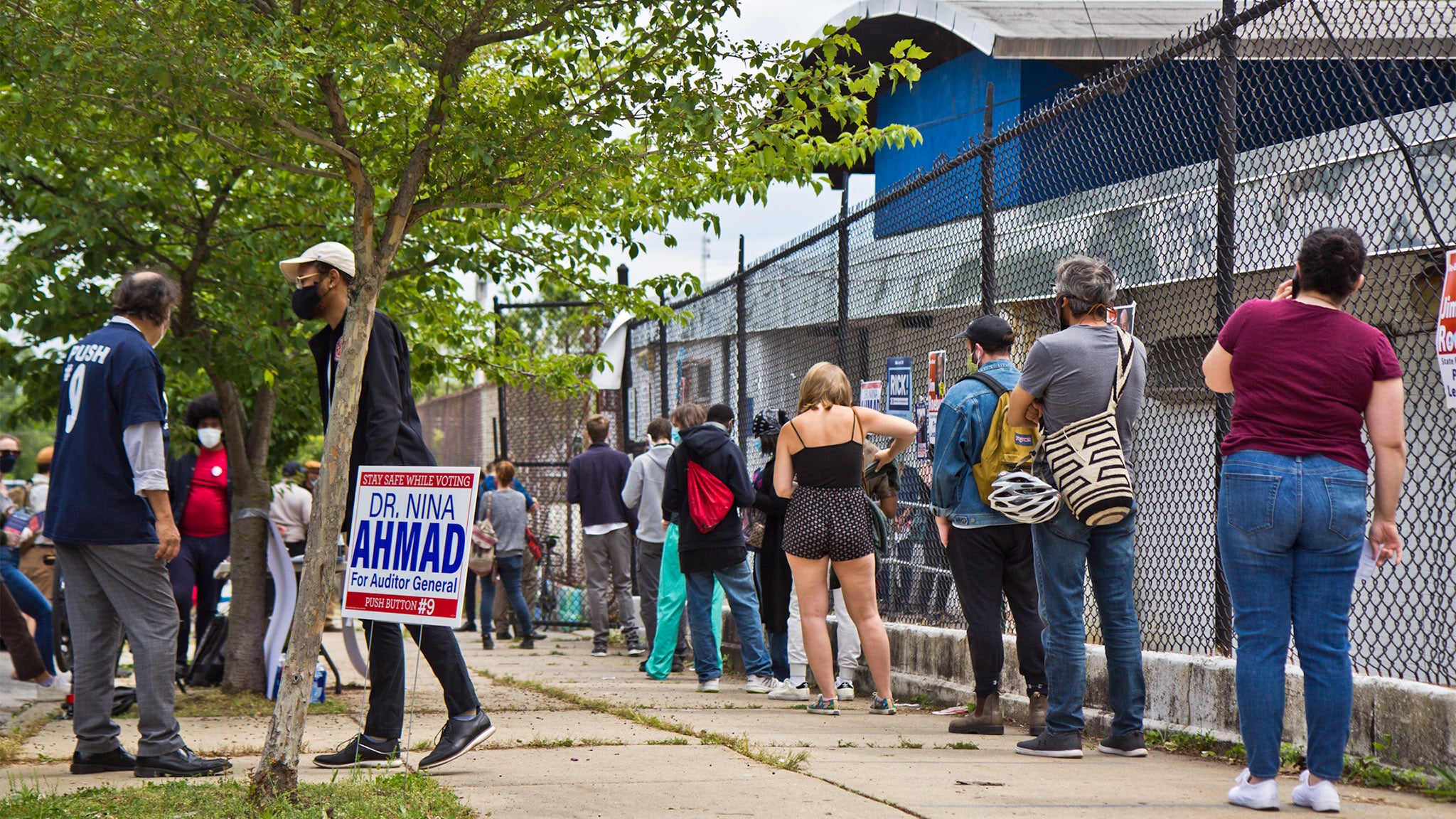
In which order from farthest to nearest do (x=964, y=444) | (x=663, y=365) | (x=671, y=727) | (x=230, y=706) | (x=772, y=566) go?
(x=663, y=365) → (x=772, y=566) → (x=230, y=706) → (x=671, y=727) → (x=964, y=444)

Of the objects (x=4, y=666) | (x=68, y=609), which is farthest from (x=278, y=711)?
(x=4, y=666)

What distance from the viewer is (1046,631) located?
525 cm

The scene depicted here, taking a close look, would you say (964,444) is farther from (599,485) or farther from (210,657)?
(599,485)

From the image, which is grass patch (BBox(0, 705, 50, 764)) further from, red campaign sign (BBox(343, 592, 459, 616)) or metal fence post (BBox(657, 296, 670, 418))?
metal fence post (BBox(657, 296, 670, 418))

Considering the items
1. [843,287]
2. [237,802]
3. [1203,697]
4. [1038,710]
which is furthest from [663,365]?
[237,802]

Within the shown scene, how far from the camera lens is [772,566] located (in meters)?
8.42

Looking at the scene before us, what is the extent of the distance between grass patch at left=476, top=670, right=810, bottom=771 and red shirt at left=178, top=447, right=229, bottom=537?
225 cm

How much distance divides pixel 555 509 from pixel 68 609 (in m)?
11.9

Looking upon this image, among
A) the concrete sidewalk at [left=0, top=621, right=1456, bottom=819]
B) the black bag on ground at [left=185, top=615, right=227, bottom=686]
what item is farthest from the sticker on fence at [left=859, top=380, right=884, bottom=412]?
the black bag on ground at [left=185, top=615, right=227, bottom=686]

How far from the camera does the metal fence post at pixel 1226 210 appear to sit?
5.15 meters

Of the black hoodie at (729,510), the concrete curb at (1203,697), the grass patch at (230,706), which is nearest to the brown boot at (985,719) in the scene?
the concrete curb at (1203,697)

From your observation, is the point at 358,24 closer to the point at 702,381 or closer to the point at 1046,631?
the point at 1046,631

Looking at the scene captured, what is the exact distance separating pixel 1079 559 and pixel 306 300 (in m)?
3.21

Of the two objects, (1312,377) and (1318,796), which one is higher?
(1312,377)
